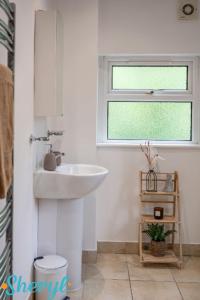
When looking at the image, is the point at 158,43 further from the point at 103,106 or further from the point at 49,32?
the point at 49,32

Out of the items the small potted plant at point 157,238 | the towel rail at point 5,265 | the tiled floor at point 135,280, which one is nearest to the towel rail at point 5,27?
the towel rail at point 5,265

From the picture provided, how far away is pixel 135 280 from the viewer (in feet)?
7.98

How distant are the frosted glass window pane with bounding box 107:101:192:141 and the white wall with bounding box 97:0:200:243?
19 cm

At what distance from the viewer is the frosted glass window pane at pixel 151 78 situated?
117 inches

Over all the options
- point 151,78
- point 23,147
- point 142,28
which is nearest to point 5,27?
point 23,147

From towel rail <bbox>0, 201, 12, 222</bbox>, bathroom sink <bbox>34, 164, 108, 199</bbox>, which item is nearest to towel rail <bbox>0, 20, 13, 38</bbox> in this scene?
towel rail <bbox>0, 201, 12, 222</bbox>

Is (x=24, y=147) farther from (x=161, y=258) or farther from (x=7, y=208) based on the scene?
(x=161, y=258)

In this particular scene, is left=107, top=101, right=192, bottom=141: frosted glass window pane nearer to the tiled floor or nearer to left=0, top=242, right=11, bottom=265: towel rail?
the tiled floor

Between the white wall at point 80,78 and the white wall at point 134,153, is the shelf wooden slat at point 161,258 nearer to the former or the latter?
the white wall at point 134,153

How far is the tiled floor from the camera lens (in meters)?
2.21

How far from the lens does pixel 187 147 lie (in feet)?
9.43

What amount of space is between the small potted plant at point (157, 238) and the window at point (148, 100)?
0.82 m

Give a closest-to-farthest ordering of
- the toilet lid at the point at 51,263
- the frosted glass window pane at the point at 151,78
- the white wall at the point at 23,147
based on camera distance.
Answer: the white wall at the point at 23,147 < the toilet lid at the point at 51,263 < the frosted glass window pane at the point at 151,78

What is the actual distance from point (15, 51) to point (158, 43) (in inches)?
63.9
